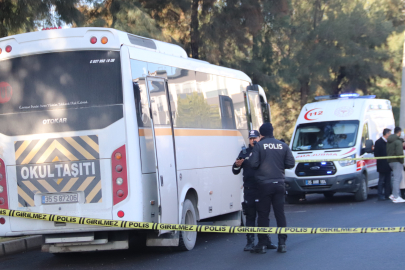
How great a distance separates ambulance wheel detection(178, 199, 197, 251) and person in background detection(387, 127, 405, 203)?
25.1 feet

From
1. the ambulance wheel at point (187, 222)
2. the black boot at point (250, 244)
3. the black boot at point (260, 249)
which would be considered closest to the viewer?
the black boot at point (260, 249)

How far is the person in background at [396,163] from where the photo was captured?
14922 millimetres

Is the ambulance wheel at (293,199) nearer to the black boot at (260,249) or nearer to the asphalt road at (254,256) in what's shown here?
the asphalt road at (254,256)

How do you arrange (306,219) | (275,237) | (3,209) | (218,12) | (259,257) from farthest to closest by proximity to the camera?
(218,12)
(306,219)
(275,237)
(259,257)
(3,209)

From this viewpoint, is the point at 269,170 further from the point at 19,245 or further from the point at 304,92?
the point at 304,92

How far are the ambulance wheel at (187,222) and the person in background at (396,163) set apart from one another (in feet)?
25.1

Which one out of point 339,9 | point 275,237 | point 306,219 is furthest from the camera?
point 339,9

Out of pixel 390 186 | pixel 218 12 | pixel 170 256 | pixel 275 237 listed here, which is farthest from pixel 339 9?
pixel 170 256

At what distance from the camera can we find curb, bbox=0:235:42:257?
9469mm

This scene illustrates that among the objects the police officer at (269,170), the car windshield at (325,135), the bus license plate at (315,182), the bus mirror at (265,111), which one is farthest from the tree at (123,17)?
the police officer at (269,170)

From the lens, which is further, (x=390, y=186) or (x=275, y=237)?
(x=390, y=186)

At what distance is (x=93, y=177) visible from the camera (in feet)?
24.5

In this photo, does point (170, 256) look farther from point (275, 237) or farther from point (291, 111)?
point (291, 111)

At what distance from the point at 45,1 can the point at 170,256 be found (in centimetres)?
707
